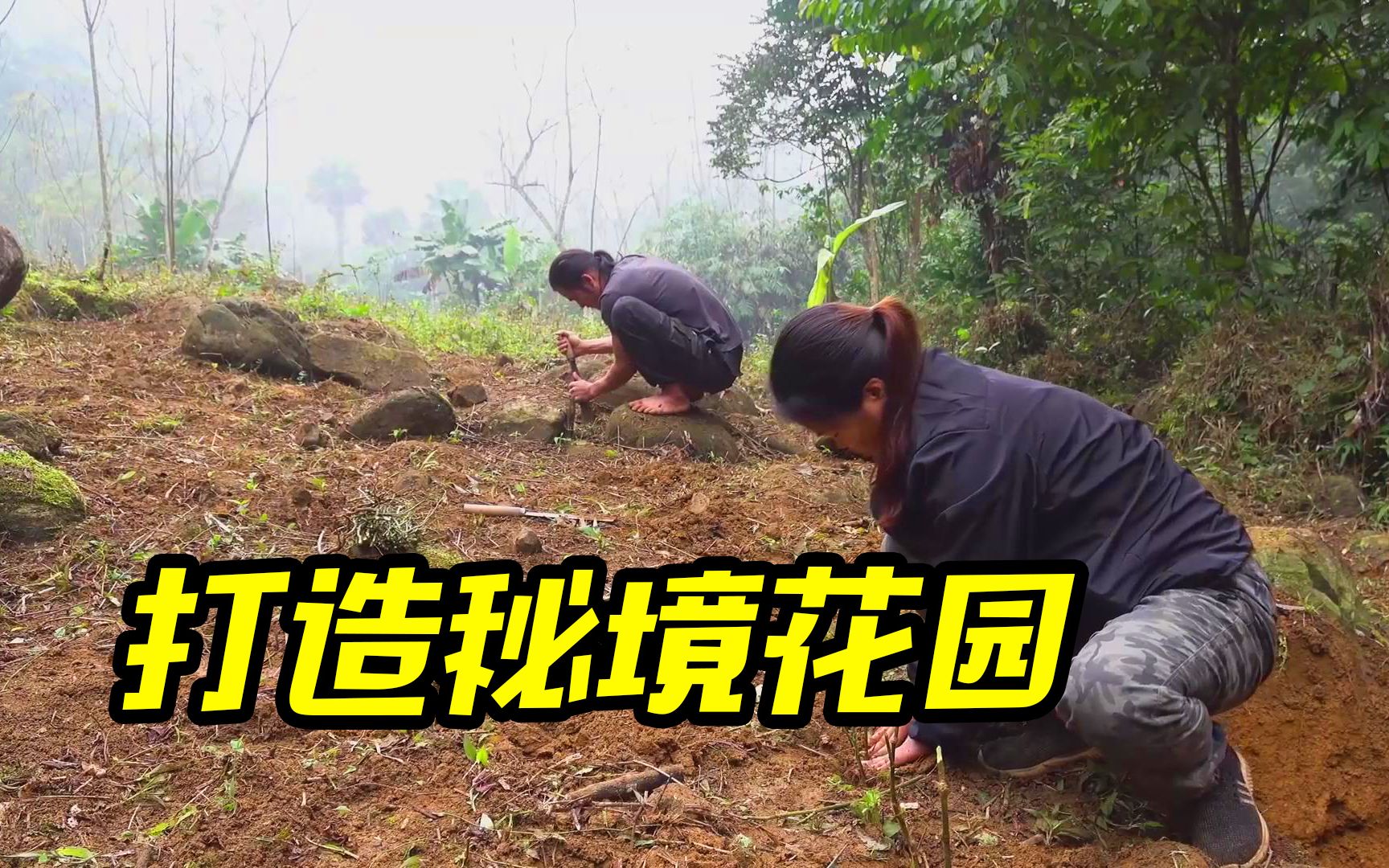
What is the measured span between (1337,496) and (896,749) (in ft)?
9.65

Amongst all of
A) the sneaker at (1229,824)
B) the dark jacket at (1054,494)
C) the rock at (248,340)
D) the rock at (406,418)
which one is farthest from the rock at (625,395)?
the sneaker at (1229,824)

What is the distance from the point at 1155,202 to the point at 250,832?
18.0ft

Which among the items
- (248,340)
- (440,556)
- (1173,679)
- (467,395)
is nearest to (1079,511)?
(1173,679)

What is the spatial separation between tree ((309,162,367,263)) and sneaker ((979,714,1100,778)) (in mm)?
38117

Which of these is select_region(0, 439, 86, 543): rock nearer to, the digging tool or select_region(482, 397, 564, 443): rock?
the digging tool

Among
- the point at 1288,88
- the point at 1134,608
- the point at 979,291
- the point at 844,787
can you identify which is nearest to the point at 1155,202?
the point at 1288,88

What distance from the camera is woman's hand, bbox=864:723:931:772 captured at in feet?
6.22

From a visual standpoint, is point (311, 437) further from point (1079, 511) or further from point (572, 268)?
point (1079, 511)

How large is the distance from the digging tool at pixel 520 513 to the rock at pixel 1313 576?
2128mm

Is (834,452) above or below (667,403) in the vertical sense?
below

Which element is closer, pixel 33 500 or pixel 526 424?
pixel 33 500

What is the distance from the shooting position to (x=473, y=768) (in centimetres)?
181

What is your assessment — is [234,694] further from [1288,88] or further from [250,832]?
[1288,88]

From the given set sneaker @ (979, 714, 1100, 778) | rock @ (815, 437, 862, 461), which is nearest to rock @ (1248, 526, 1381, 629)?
sneaker @ (979, 714, 1100, 778)
